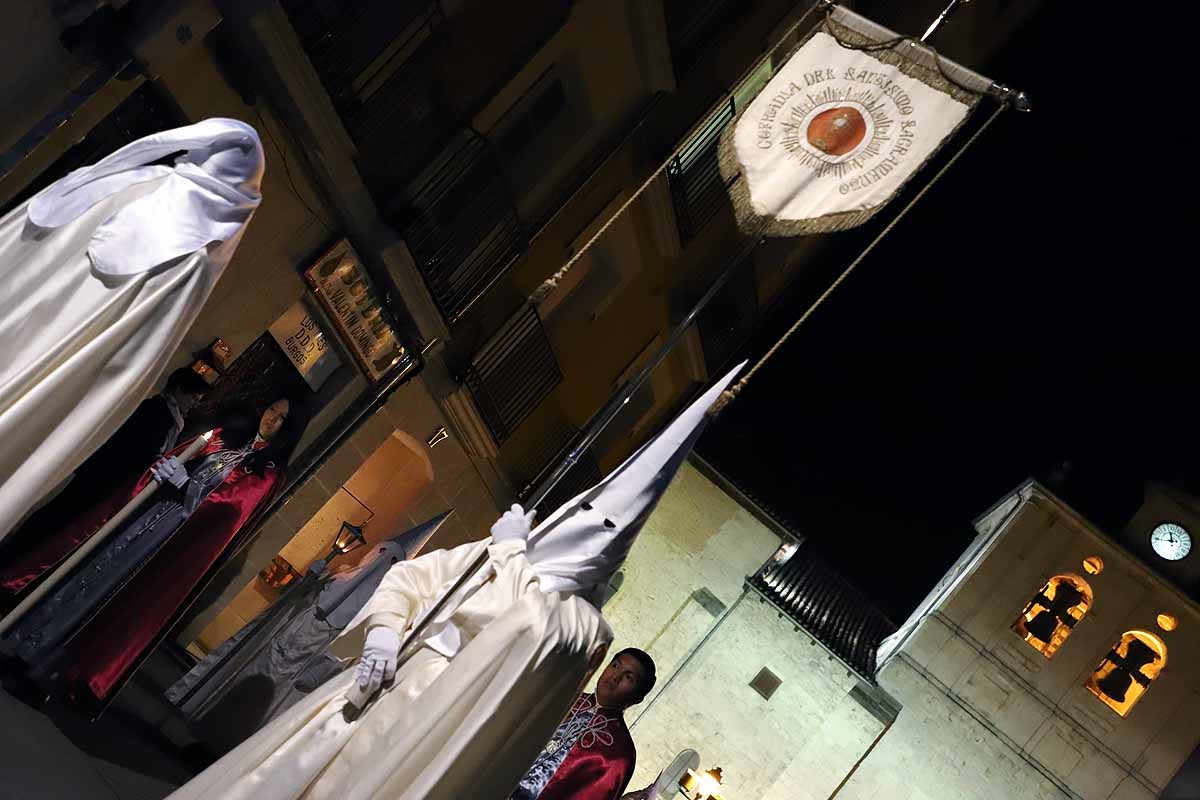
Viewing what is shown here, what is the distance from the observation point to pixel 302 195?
809 cm

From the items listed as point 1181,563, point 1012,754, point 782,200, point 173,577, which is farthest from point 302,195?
point 1181,563

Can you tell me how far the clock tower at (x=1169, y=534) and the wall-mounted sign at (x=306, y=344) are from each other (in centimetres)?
987

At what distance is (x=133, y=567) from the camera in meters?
7.19

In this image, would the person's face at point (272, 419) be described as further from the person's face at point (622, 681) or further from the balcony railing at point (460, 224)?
the person's face at point (622, 681)

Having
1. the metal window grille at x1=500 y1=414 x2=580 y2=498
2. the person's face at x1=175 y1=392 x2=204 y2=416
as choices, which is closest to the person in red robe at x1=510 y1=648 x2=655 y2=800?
the person's face at x1=175 y1=392 x2=204 y2=416

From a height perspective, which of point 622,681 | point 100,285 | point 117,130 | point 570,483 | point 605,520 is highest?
point 570,483

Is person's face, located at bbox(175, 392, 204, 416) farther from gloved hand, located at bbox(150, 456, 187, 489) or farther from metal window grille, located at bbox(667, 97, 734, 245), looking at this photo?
metal window grille, located at bbox(667, 97, 734, 245)

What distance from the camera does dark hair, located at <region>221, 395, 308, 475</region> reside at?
8.05m

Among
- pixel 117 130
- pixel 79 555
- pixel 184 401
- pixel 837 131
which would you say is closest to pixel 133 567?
pixel 79 555

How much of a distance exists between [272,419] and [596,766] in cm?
375

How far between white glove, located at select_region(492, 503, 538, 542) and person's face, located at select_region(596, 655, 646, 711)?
5.79 ft

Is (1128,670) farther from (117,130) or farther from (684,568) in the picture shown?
(117,130)

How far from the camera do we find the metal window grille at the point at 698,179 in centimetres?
1095

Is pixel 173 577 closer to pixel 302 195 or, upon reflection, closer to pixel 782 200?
pixel 302 195
